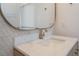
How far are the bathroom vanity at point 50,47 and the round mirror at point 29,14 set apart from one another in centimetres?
18

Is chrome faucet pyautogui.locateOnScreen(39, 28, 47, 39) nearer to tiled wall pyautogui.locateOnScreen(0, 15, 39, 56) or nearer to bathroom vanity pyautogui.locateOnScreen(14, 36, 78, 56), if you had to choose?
bathroom vanity pyautogui.locateOnScreen(14, 36, 78, 56)

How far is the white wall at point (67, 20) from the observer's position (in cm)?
100

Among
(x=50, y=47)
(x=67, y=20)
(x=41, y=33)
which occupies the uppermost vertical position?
(x=67, y=20)

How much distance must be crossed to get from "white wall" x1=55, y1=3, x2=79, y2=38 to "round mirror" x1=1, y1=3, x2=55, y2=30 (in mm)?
84

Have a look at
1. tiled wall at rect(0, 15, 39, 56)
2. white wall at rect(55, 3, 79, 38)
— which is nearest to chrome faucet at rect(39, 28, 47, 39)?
white wall at rect(55, 3, 79, 38)

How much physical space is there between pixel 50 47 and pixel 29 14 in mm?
419

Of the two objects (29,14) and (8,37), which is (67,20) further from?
(8,37)

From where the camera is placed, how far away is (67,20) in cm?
102

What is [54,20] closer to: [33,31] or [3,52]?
[33,31]

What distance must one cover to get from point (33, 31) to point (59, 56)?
40 centimetres

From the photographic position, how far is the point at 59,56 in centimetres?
85

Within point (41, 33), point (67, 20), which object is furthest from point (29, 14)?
point (67, 20)

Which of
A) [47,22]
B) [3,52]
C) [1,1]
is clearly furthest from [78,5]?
[3,52]

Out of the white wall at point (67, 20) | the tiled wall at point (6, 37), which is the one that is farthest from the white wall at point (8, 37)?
the white wall at point (67, 20)
